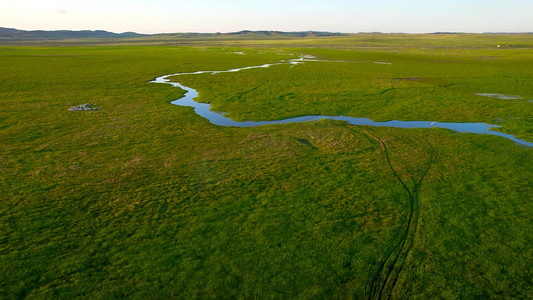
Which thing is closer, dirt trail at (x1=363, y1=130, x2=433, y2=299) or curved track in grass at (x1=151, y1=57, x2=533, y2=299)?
dirt trail at (x1=363, y1=130, x2=433, y2=299)

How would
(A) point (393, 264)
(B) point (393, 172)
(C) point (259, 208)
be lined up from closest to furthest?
(A) point (393, 264)
(C) point (259, 208)
(B) point (393, 172)

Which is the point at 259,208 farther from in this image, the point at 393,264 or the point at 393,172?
the point at 393,172

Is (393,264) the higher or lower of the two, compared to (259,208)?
lower

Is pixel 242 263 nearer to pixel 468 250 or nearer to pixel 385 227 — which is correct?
pixel 385 227

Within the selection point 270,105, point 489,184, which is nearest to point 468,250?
point 489,184

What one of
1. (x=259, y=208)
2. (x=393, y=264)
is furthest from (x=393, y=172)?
(x=259, y=208)

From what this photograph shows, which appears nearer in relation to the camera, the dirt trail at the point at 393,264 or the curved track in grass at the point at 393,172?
the dirt trail at the point at 393,264

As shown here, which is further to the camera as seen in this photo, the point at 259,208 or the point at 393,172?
the point at 393,172

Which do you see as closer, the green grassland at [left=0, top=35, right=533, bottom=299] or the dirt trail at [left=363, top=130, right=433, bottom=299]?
the dirt trail at [left=363, top=130, right=433, bottom=299]

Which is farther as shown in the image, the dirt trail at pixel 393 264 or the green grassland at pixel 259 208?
the green grassland at pixel 259 208
